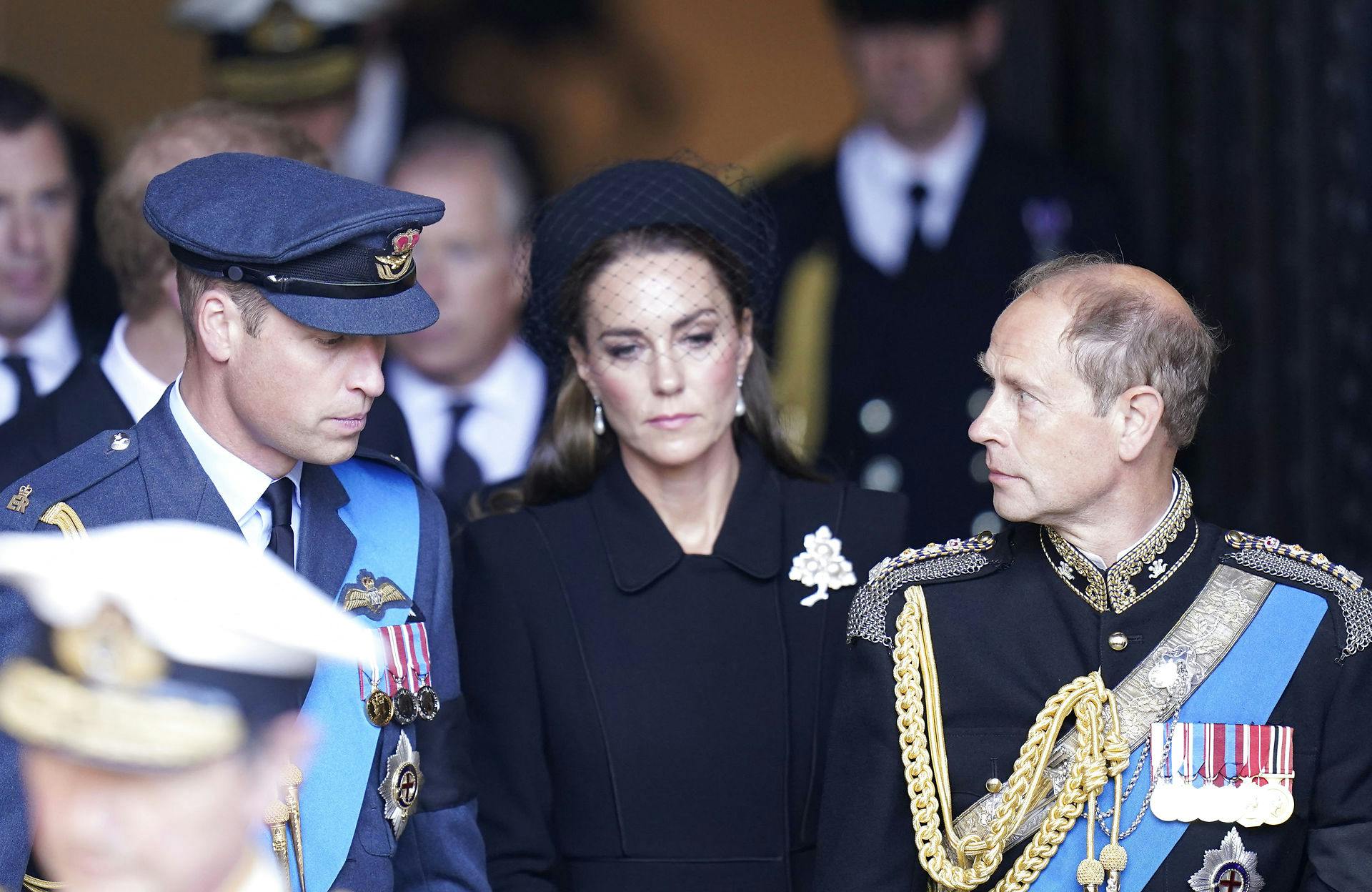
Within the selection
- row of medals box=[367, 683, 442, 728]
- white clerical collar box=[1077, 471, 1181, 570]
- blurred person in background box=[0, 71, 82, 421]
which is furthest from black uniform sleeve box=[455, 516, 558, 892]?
blurred person in background box=[0, 71, 82, 421]

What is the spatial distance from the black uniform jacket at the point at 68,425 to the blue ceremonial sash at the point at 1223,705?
1447 mm

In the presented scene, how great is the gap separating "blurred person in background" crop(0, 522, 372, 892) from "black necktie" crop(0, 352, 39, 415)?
3.30 meters

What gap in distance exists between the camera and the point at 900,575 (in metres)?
2.58

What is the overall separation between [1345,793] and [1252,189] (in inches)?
112

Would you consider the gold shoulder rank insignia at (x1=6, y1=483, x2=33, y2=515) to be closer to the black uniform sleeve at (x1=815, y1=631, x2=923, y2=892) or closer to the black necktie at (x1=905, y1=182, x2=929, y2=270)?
the black uniform sleeve at (x1=815, y1=631, x2=923, y2=892)

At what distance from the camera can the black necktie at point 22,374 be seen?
454cm

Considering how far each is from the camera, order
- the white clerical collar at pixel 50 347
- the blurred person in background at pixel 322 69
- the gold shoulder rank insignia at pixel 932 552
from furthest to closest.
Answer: the blurred person in background at pixel 322 69 → the white clerical collar at pixel 50 347 → the gold shoulder rank insignia at pixel 932 552

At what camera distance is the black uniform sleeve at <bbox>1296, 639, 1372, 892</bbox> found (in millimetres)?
2383

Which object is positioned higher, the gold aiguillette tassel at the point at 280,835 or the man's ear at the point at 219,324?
the man's ear at the point at 219,324

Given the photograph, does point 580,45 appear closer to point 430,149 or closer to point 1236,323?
point 430,149

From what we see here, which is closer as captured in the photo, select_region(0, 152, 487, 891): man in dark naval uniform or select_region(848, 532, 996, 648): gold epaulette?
select_region(0, 152, 487, 891): man in dark naval uniform

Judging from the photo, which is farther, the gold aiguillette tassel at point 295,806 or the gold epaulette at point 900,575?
the gold epaulette at point 900,575

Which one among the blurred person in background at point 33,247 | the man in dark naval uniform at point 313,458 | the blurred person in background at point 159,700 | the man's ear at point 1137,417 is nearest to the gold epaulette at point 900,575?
the man's ear at point 1137,417

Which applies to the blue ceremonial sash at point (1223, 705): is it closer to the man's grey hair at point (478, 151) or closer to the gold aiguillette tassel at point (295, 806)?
the gold aiguillette tassel at point (295, 806)
